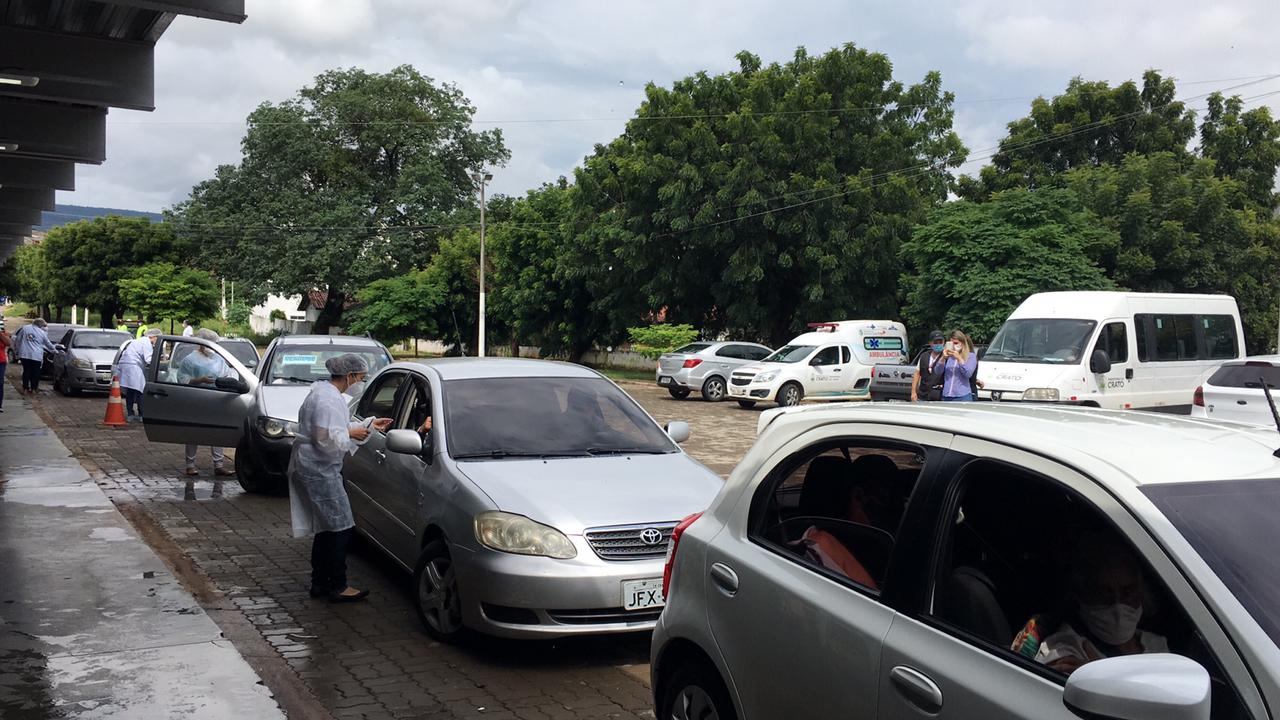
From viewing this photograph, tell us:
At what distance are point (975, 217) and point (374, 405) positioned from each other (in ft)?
88.4

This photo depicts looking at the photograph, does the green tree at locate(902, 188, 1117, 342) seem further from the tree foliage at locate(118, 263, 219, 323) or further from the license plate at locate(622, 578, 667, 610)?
the tree foliage at locate(118, 263, 219, 323)

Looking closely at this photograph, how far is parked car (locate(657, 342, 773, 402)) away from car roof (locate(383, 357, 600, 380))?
2065 centimetres

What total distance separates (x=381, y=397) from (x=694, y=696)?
5.17 m

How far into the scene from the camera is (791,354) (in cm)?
2714

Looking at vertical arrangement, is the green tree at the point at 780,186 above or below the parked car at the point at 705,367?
above

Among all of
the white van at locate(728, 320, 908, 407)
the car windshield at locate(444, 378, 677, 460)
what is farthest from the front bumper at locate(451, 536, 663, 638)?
the white van at locate(728, 320, 908, 407)

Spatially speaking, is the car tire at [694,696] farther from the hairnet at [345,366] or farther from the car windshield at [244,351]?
the car windshield at [244,351]

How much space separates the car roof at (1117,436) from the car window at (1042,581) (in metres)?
0.10

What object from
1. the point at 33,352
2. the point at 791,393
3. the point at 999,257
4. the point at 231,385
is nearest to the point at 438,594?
the point at 231,385

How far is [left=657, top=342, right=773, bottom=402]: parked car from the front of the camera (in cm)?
2902

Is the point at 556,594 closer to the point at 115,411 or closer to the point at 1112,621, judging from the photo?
the point at 1112,621

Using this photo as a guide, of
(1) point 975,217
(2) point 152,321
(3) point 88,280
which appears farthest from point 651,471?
(3) point 88,280

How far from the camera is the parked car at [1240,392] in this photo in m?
12.4

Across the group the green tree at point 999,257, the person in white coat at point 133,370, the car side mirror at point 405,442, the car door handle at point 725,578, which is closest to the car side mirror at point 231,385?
the car side mirror at point 405,442
